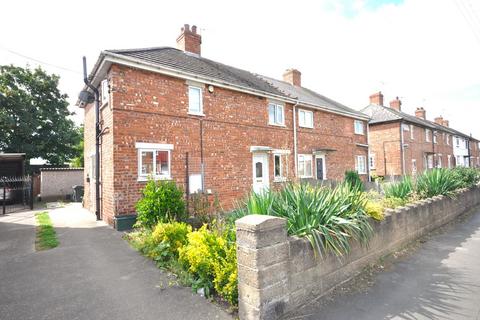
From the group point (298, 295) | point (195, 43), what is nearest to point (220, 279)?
point (298, 295)

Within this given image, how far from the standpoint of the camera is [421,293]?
3994 mm

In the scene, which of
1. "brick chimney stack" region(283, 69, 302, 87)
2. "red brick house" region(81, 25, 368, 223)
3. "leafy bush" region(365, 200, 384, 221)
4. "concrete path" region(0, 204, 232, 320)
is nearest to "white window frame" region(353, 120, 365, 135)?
"red brick house" region(81, 25, 368, 223)

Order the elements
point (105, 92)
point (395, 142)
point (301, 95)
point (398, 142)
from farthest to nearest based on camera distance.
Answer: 1. point (395, 142)
2. point (398, 142)
3. point (301, 95)
4. point (105, 92)

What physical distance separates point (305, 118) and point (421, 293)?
13.5m

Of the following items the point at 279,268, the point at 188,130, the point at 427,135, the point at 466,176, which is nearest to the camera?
the point at 279,268

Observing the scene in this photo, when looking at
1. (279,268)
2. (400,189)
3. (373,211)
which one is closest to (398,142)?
(400,189)

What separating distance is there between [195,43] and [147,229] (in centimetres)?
1175

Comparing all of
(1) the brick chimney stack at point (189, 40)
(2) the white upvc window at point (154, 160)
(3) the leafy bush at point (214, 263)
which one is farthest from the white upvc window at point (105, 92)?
(3) the leafy bush at point (214, 263)

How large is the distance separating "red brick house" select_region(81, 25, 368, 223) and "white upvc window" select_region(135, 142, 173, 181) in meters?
0.03

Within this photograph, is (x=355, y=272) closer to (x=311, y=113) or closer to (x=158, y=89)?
(x=158, y=89)

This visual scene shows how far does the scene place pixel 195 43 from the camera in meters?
15.1

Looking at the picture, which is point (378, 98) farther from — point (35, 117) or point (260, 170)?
point (35, 117)

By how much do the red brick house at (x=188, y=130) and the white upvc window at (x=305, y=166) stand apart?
61 millimetres

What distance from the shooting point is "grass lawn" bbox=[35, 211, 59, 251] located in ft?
22.4
